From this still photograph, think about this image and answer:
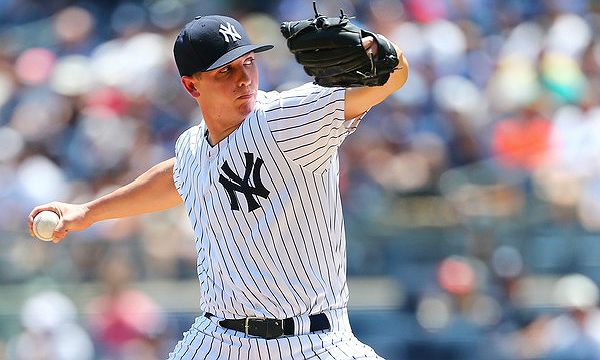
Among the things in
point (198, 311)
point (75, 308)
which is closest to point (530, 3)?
point (198, 311)

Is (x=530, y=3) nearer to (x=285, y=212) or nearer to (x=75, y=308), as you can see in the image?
(x=75, y=308)

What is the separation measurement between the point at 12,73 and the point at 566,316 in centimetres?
503

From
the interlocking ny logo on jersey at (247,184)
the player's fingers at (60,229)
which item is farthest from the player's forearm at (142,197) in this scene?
the interlocking ny logo on jersey at (247,184)

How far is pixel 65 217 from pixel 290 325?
3.22ft

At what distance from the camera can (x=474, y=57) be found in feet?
22.0

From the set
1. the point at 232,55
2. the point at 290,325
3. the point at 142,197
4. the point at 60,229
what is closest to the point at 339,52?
the point at 232,55

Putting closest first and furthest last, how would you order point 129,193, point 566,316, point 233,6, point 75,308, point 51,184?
point 129,193
point 566,316
point 75,308
point 51,184
point 233,6

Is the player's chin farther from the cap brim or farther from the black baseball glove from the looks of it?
the black baseball glove

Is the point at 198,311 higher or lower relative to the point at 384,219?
lower

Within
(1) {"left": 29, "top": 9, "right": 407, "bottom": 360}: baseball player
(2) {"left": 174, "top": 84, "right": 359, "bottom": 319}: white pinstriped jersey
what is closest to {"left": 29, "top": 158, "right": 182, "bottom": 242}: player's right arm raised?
(1) {"left": 29, "top": 9, "right": 407, "bottom": 360}: baseball player

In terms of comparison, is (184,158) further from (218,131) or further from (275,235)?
(275,235)

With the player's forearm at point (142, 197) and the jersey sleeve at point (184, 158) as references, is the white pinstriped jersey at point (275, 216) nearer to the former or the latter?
the jersey sleeve at point (184, 158)

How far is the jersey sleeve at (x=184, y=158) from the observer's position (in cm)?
311

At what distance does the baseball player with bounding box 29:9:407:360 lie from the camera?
8.75ft
